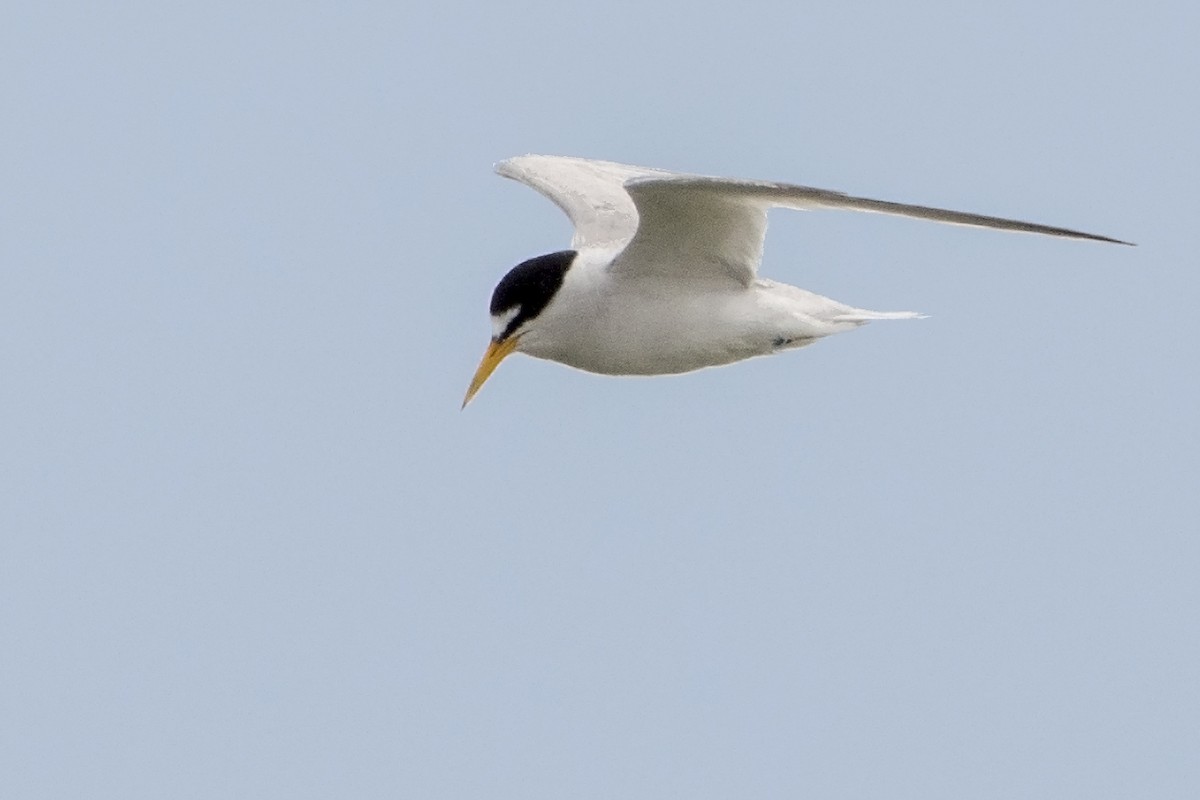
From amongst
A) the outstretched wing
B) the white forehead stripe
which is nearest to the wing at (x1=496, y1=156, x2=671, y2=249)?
the outstretched wing

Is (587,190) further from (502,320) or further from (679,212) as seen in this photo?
(679,212)

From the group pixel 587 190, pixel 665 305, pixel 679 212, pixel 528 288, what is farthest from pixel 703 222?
pixel 587 190

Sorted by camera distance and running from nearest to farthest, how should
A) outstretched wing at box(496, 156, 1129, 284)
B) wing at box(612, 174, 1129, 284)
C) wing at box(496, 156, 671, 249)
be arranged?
outstretched wing at box(496, 156, 1129, 284) → wing at box(612, 174, 1129, 284) → wing at box(496, 156, 671, 249)

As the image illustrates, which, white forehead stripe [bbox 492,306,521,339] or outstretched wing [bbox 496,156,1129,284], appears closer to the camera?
outstretched wing [bbox 496,156,1129,284]

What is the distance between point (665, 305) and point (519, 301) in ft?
2.30

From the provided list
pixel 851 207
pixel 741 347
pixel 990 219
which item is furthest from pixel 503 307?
pixel 990 219

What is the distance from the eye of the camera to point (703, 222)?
9.53 metres

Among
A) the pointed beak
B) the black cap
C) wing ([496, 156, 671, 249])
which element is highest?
wing ([496, 156, 671, 249])

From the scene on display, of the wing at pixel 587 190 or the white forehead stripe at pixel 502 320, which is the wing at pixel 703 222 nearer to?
the white forehead stripe at pixel 502 320

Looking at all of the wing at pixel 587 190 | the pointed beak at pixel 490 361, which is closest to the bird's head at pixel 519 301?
the pointed beak at pixel 490 361

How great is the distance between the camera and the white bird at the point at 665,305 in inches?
377

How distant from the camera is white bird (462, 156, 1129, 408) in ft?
31.4

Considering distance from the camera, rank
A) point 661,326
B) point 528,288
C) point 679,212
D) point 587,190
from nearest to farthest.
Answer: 1. point 679,212
2. point 528,288
3. point 661,326
4. point 587,190

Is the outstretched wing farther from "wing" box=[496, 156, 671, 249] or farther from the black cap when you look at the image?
the black cap
